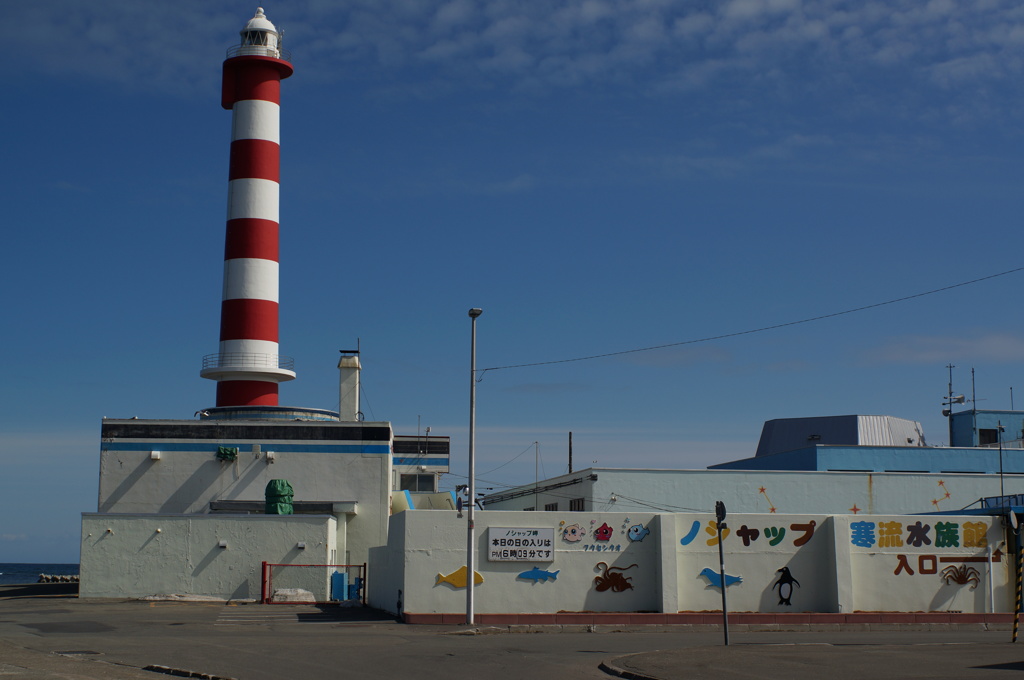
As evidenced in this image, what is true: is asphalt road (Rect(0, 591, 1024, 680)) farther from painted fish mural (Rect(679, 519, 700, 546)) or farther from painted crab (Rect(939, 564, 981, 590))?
painted fish mural (Rect(679, 519, 700, 546))

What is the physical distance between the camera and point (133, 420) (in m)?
37.9

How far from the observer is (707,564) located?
26.4 meters

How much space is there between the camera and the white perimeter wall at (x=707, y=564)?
2572 cm

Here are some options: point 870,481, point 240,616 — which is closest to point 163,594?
point 240,616

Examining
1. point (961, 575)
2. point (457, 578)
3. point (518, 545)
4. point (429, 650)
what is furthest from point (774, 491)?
point (429, 650)

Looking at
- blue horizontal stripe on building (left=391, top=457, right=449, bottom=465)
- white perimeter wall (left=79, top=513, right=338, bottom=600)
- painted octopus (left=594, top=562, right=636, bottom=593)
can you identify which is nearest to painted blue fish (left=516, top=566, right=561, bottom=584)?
painted octopus (left=594, top=562, right=636, bottom=593)

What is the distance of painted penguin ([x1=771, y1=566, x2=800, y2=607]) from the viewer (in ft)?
87.0

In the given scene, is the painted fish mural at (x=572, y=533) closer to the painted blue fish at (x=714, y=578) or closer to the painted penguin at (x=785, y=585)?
the painted blue fish at (x=714, y=578)

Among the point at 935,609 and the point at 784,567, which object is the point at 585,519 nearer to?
the point at 784,567

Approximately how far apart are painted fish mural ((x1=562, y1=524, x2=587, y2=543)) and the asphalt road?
8.69ft

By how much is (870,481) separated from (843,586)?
2290 centimetres

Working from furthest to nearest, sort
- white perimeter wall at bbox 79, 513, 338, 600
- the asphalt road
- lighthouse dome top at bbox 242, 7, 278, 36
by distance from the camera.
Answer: lighthouse dome top at bbox 242, 7, 278, 36 → white perimeter wall at bbox 79, 513, 338, 600 → the asphalt road

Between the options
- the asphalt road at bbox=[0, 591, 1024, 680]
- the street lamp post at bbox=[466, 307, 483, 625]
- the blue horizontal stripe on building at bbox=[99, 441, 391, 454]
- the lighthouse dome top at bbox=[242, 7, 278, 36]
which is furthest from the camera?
the lighthouse dome top at bbox=[242, 7, 278, 36]

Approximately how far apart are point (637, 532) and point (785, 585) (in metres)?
4.09
